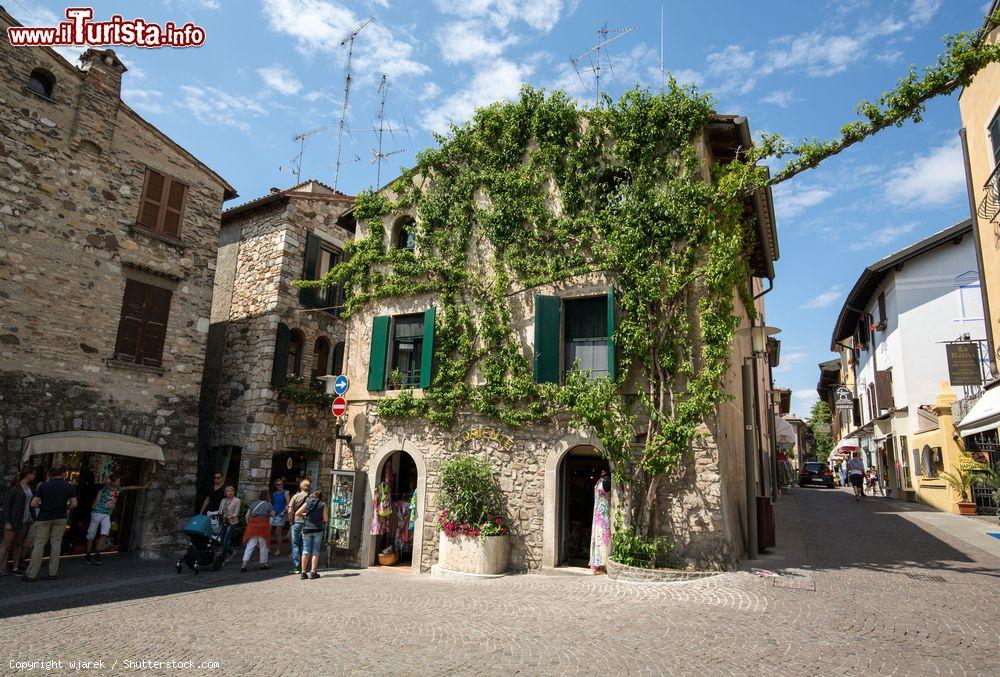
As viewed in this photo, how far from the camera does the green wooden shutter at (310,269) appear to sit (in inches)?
675

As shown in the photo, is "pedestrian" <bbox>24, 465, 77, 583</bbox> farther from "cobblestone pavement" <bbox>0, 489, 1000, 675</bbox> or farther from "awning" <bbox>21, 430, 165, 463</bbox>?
"awning" <bbox>21, 430, 165, 463</bbox>

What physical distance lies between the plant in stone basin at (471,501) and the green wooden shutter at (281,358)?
7454mm

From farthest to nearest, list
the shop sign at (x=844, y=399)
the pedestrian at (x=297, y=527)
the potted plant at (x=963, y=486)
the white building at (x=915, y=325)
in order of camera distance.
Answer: the shop sign at (x=844, y=399), the white building at (x=915, y=325), the potted plant at (x=963, y=486), the pedestrian at (x=297, y=527)

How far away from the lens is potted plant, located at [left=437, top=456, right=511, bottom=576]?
32.5 feet

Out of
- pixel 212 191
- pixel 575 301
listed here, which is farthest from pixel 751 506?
pixel 212 191

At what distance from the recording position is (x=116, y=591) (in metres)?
8.95

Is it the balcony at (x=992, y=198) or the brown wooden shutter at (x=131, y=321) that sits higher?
the balcony at (x=992, y=198)

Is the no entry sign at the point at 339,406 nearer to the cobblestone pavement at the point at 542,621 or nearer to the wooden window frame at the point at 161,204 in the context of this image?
the cobblestone pavement at the point at 542,621

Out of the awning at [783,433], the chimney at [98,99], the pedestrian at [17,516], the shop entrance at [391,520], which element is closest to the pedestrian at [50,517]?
the pedestrian at [17,516]

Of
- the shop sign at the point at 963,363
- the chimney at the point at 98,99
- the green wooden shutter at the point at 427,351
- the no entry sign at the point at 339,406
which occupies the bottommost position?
the no entry sign at the point at 339,406

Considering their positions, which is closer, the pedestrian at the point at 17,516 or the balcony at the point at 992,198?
the pedestrian at the point at 17,516

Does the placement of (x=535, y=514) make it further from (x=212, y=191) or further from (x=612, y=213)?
(x=212, y=191)

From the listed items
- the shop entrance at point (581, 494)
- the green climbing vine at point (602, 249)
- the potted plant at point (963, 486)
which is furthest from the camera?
the potted plant at point (963, 486)

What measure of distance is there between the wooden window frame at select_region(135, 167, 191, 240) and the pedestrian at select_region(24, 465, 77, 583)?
6.15 meters
